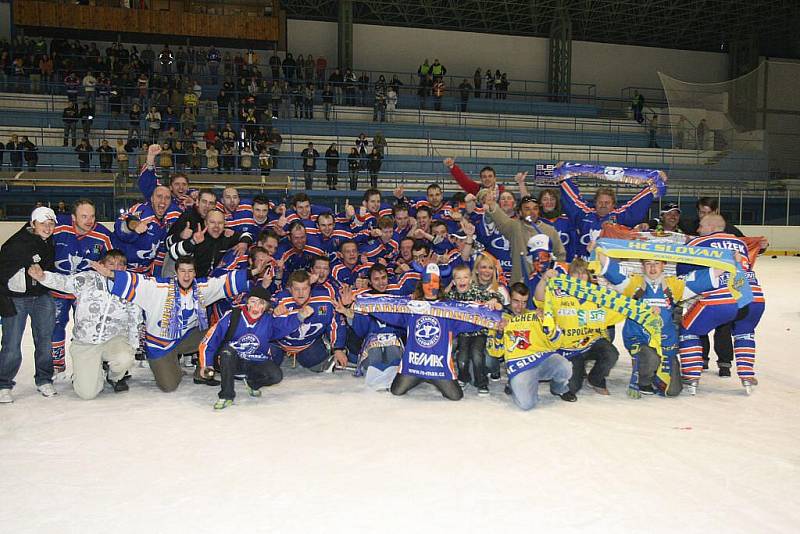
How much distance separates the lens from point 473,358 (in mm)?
6160

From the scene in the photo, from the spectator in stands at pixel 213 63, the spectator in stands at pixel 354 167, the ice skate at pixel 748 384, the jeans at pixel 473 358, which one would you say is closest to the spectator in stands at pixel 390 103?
the spectator in stands at pixel 354 167

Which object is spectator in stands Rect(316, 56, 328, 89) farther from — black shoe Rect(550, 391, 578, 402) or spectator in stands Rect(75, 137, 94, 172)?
black shoe Rect(550, 391, 578, 402)

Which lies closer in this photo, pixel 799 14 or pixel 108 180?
pixel 108 180

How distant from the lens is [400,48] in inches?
1174

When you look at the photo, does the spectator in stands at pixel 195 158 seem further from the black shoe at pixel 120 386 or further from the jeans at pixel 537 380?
the jeans at pixel 537 380

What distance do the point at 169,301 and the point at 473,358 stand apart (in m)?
2.78

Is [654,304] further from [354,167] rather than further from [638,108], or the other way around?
[638,108]

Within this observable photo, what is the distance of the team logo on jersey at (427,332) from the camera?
235 inches

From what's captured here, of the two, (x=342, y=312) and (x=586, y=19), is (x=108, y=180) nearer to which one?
(x=342, y=312)

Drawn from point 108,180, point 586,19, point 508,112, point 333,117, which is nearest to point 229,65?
point 333,117

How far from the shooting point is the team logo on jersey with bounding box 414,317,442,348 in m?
5.96

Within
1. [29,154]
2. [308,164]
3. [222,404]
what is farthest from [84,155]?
[222,404]

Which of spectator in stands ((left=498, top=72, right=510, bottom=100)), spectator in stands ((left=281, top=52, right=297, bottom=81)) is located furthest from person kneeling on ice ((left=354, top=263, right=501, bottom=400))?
spectator in stands ((left=498, top=72, right=510, bottom=100))

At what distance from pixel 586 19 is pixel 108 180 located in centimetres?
2198
